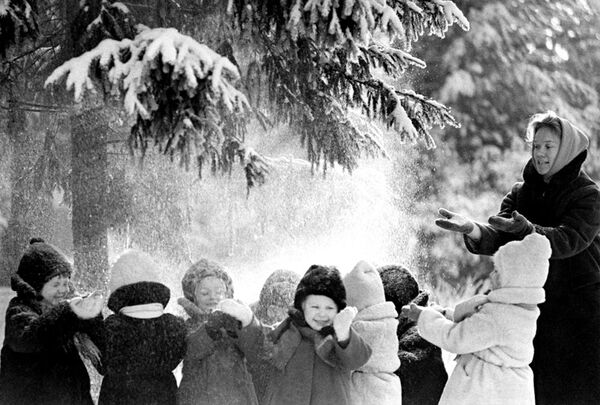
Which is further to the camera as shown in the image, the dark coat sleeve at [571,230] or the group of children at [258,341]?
the dark coat sleeve at [571,230]

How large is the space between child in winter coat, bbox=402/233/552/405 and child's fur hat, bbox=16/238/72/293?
7.69 ft

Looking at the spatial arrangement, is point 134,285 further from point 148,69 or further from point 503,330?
point 503,330

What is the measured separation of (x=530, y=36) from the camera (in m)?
19.6

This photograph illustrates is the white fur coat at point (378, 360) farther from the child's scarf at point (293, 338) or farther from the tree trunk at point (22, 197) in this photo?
the tree trunk at point (22, 197)

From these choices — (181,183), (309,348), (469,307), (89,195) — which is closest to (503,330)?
(469,307)

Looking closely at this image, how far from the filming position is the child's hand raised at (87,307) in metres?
5.44

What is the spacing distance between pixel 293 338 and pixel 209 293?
769mm

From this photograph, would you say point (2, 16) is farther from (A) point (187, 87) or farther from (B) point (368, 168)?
(B) point (368, 168)

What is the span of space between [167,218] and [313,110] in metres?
1.84

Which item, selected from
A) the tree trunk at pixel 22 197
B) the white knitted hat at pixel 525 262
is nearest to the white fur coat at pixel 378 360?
the white knitted hat at pixel 525 262

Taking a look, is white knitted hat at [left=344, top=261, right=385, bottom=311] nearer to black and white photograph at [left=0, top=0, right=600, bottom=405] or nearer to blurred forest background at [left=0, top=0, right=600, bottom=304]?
black and white photograph at [left=0, top=0, right=600, bottom=405]

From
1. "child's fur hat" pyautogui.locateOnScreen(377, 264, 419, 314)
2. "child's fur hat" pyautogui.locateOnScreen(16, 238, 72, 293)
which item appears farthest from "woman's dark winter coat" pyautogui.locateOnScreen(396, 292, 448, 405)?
"child's fur hat" pyautogui.locateOnScreen(16, 238, 72, 293)

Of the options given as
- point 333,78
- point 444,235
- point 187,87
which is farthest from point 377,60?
point 444,235

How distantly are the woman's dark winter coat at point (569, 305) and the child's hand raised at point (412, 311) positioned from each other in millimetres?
510
